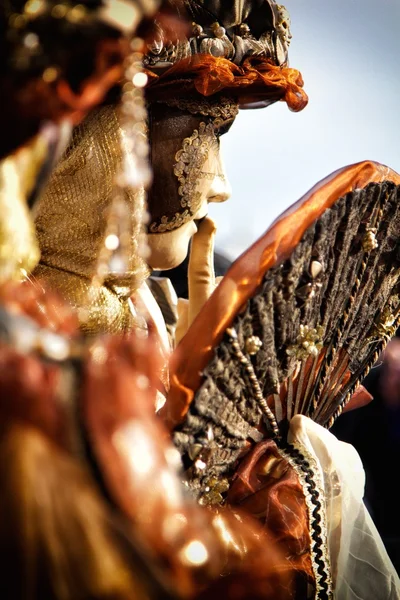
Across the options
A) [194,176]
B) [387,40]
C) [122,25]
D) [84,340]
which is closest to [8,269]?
[84,340]

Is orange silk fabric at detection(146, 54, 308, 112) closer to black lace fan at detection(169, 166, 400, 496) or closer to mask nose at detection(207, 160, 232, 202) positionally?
mask nose at detection(207, 160, 232, 202)

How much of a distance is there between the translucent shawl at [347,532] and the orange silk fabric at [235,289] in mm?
255

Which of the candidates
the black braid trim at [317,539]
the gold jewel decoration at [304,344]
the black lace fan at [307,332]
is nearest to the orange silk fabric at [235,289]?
the black lace fan at [307,332]

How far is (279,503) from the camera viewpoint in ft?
2.50

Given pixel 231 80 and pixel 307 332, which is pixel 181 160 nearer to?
pixel 231 80

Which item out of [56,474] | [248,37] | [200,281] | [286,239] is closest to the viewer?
[56,474]

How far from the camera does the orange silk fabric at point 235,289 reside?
25.3 inches

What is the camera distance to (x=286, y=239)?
28.1 inches

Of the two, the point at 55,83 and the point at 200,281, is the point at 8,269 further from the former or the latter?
the point at 200,281

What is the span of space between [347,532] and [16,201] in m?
0.59

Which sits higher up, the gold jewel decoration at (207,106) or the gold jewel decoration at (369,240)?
the gold jewel decoration at (207,106)

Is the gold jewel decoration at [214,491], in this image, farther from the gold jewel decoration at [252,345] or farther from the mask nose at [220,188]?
the mask nose at [220,188]

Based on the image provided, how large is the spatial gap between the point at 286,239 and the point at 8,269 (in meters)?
0.37

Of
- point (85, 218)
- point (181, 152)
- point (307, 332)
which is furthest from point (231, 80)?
point (307, 332)
